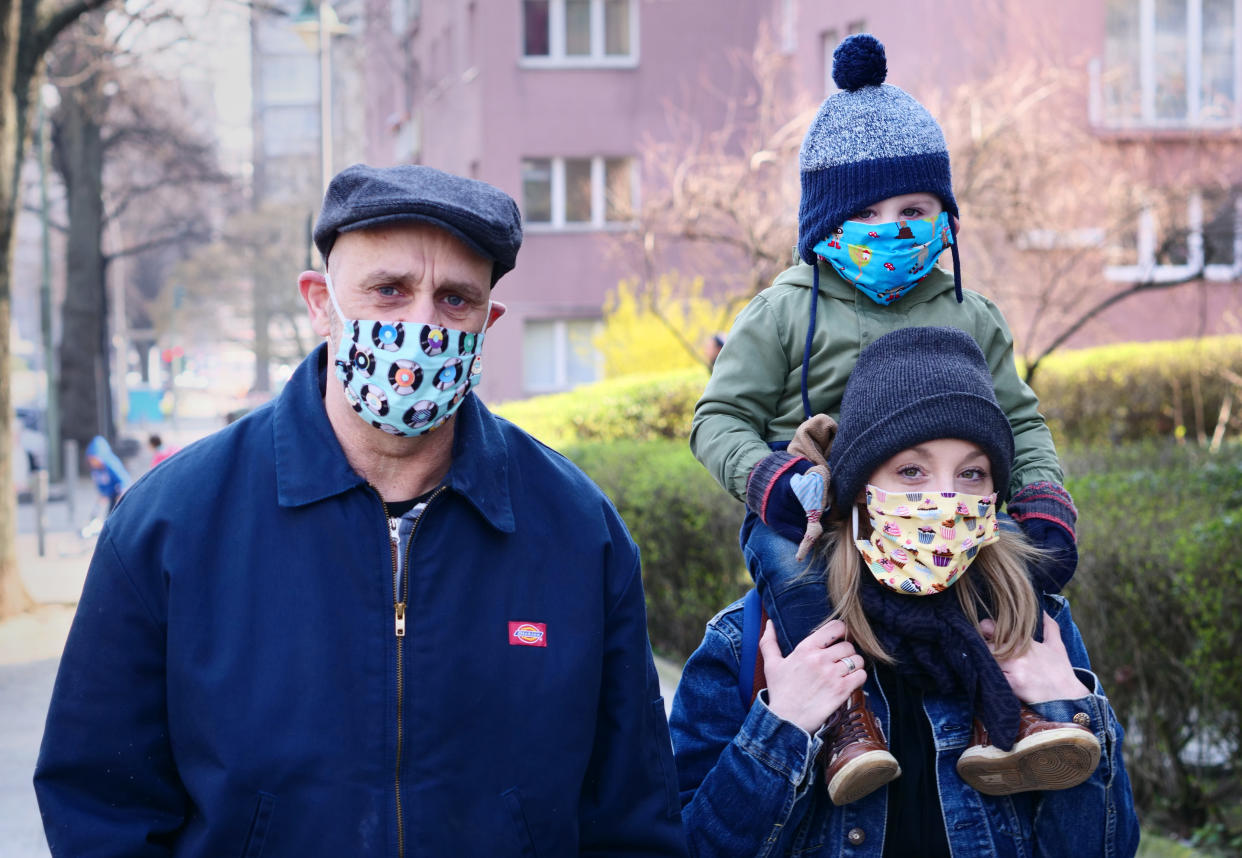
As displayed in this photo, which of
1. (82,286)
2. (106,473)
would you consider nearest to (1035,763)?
(106,473)

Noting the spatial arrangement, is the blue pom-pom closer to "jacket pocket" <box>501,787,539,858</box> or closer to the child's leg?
the child's leg

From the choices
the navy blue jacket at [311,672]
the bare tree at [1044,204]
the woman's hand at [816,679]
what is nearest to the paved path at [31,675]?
the navy blue jacket at [311,672]

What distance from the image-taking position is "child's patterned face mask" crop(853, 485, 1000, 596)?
2.74 meters

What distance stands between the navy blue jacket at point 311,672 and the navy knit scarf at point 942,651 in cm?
60

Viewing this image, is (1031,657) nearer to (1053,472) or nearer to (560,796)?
(1053,472)

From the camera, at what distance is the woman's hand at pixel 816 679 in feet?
9.04

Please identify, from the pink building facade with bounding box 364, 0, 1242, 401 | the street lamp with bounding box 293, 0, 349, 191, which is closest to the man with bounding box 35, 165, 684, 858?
the street lamp with bounding box 293, 0, 349, 191

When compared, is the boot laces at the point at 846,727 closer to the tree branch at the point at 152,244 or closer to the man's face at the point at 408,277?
the man's face at the point at 408,277

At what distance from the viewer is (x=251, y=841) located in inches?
91.6

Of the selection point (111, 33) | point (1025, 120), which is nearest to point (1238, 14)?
point (1025, 120)

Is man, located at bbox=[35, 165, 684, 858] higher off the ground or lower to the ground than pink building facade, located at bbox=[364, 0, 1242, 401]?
lower

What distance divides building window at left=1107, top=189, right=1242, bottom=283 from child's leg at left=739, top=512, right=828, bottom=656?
31.3 feet

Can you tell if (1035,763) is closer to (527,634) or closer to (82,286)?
(527,634)

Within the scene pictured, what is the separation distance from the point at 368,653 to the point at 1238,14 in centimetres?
2179
